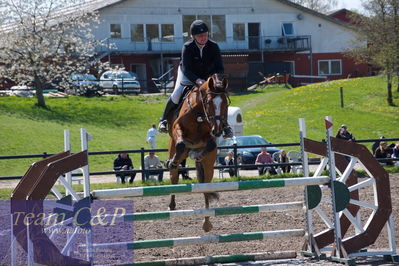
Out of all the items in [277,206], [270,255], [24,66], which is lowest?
[270,255]

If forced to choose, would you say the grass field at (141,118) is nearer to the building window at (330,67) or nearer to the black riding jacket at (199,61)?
the building window at (330,67)

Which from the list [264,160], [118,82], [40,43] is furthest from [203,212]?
[118,82]

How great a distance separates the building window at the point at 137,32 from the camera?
4493cm

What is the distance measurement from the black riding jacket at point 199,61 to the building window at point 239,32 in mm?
39401

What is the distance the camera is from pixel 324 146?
7.90m

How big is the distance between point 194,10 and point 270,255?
4020 cm

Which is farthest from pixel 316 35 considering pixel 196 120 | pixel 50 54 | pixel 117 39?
pixel 196 120

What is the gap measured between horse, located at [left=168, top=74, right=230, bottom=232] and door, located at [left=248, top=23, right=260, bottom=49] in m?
39.7

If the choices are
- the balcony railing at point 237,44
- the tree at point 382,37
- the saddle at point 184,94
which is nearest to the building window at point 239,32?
the balcony railing at point 237,44

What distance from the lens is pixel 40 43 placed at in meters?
32.7

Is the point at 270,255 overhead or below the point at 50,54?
below

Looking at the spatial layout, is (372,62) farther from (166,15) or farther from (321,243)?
(321,243)

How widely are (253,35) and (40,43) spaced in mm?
20114

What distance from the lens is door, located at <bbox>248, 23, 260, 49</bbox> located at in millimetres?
47844
